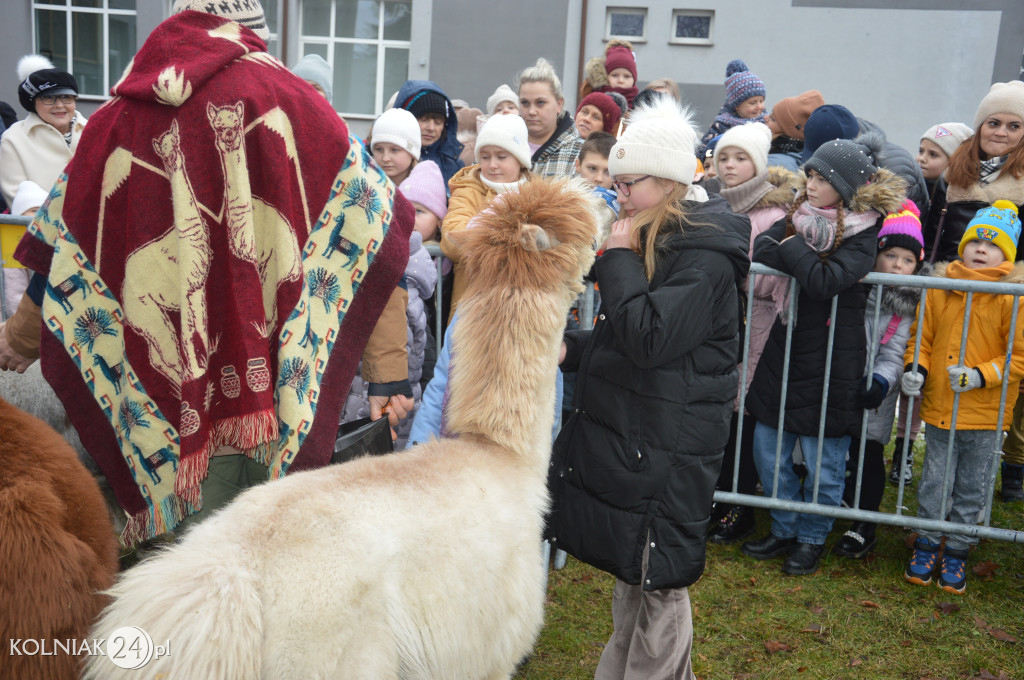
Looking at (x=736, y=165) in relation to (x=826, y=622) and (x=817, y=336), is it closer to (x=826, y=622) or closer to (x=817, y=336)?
(x=817, y=336)

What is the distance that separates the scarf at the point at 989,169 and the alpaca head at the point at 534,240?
151 inches

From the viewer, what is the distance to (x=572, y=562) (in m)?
4.50

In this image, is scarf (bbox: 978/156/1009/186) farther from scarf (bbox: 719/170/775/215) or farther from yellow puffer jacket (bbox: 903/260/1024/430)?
scarf (bbox: 719/170/775/215)

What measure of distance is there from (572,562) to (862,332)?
201cm

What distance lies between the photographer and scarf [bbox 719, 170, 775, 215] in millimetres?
4918

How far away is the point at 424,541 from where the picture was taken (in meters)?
1.71

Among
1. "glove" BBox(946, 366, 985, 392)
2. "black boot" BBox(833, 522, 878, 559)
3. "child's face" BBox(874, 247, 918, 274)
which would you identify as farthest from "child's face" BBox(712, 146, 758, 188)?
"black boot" BBox(833, 522, 878, 559)

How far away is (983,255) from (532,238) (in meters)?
3.26

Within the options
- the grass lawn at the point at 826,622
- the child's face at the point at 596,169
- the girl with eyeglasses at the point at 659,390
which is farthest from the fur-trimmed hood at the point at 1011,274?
the girl with eyeglasses at the point at 659,390

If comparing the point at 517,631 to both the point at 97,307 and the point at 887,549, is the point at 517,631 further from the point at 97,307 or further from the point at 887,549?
the point at 887,549

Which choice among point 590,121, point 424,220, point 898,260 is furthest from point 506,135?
point 898,260

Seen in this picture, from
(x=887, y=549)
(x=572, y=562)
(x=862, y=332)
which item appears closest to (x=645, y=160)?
(x=862, y=332)

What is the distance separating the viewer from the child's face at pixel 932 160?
6102 mm

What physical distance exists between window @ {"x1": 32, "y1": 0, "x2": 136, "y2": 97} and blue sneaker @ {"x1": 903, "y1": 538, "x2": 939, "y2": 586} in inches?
635
